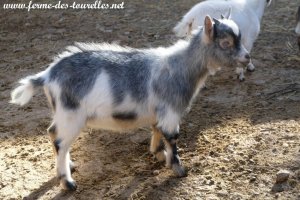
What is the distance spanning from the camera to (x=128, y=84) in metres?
4.14

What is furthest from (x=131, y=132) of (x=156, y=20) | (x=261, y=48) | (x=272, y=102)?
(x=156, y=20)

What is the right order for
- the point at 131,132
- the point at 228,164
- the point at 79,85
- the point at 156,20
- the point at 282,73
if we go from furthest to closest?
1. the point at 156,20
2. the point at 282,73
3. the point at 131,132
4. the point at 228,164
5. the point at 79,85

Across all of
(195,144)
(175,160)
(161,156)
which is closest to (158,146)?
(161,156)

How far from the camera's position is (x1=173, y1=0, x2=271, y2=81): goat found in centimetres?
601

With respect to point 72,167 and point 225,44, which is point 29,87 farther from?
point 225,44

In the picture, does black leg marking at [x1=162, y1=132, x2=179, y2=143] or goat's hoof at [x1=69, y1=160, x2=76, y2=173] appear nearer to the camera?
black leg marking at [x1=162, y1=132, x2=179, y2=143]

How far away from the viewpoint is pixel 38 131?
5293 mm

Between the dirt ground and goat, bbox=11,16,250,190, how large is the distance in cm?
28

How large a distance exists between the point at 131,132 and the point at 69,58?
4.48 feet

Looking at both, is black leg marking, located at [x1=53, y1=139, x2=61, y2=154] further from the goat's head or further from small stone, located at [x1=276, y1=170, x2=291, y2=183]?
small stone, located at [x1=276, y1=170, x2=291, y2=183]

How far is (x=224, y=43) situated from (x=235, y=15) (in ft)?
7.34

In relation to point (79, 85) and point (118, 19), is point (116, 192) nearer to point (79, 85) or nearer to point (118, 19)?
point (79, 85)

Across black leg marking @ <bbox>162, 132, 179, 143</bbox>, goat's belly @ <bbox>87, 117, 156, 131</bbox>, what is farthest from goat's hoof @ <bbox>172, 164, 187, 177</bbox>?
goat's belly @ <bbox>87, 117, 156, 131</bbox>

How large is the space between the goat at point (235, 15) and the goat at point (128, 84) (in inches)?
67.5
